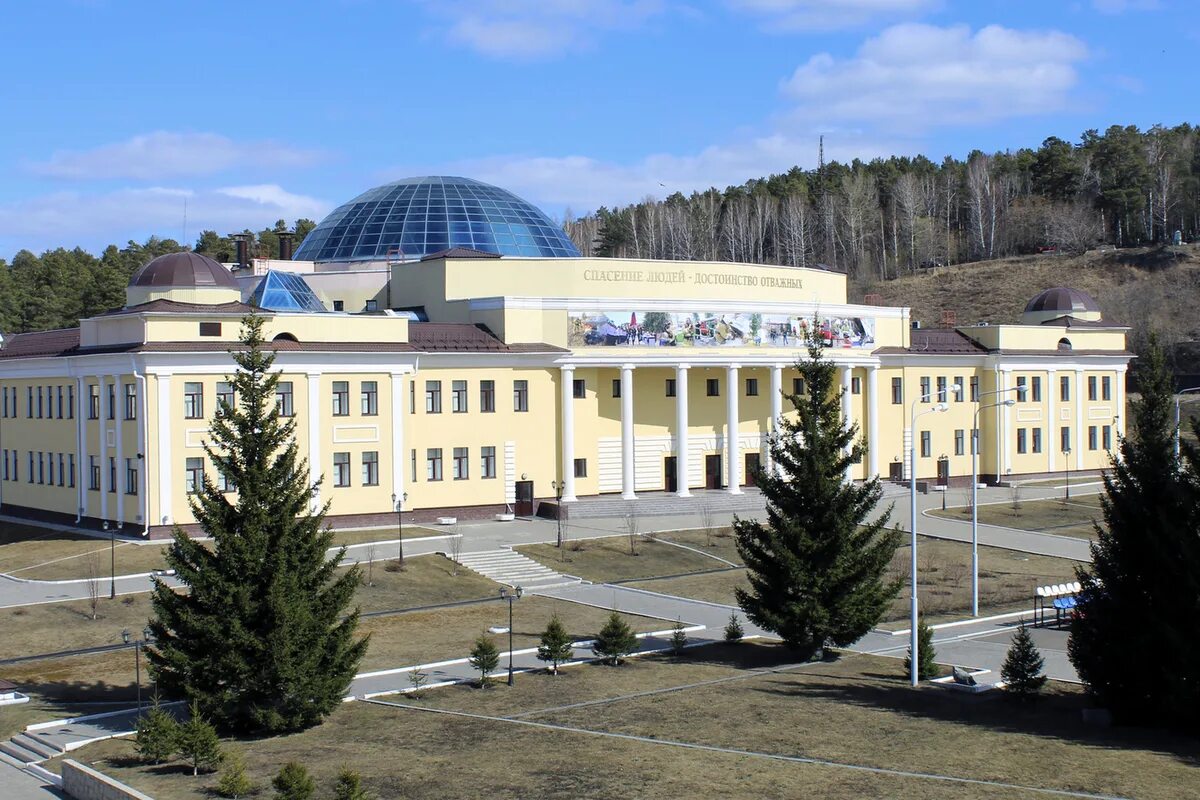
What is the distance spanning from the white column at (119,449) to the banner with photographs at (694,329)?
18.0m

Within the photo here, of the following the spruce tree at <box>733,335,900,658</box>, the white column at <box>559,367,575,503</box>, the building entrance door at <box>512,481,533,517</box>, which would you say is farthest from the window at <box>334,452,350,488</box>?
the spruce tree at <box>733,335,900,658</box>

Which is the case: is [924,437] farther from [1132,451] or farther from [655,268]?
[1132,451]

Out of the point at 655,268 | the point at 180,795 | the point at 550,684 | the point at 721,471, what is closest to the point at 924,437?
the point at 721,471

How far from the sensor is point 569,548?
4916 centimetres

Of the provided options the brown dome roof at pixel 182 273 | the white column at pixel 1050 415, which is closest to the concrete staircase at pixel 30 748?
the brown dome roof at pixel 182 273

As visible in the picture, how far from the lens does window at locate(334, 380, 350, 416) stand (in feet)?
168

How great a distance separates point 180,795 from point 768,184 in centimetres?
13258

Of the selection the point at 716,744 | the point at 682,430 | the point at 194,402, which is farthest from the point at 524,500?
the point at 716,744

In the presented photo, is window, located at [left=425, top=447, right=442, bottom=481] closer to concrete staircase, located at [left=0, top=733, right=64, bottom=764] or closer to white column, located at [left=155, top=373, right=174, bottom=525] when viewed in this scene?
white column, located at [left=155, top=373, right=174, bottom=525]

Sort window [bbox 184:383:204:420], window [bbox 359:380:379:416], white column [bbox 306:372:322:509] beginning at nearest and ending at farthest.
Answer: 1. window [bbox 184:383:204:420]
2. white column [bbox 306:372:322:509]
3. window [bbox 359:380:379:416]

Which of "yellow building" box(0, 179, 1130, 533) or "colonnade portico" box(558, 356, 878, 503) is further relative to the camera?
"colonnade portico" box(558, 356, 878, 503)

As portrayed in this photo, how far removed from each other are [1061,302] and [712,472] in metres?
24.2

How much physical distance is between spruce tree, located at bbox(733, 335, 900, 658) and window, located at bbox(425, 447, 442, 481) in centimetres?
2281

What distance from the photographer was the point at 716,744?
24.4 meters
